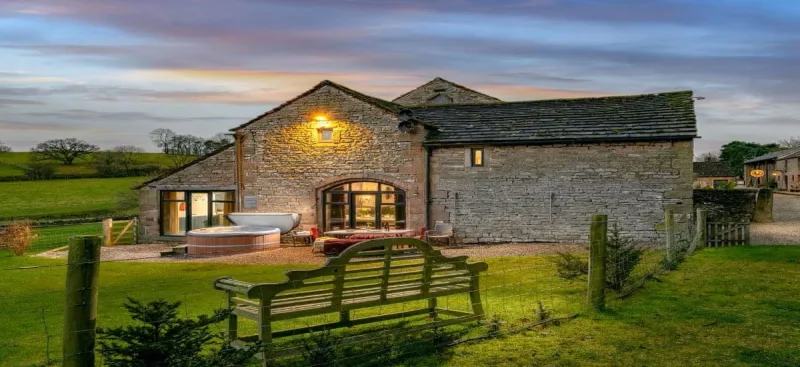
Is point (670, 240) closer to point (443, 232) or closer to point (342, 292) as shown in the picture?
point (443, 232)

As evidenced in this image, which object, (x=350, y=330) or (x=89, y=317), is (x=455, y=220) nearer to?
(x=350, y=330)

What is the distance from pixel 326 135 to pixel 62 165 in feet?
147

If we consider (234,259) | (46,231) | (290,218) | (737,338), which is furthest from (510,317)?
(46,231)

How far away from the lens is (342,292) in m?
6.76

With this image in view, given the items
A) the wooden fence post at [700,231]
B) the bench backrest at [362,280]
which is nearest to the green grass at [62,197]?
the wooden fence post at [700,231]

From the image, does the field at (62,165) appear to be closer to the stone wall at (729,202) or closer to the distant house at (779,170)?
the stone wall at (729,202)

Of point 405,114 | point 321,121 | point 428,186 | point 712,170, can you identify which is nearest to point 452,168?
point 428,186

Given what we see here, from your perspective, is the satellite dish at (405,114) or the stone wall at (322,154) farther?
the stone wall at (322,154)

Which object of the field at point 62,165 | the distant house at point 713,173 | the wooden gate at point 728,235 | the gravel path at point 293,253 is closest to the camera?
the gravel path at point 293,253

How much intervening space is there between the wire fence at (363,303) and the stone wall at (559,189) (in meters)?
4.23

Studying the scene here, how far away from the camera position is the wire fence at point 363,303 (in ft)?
21.6

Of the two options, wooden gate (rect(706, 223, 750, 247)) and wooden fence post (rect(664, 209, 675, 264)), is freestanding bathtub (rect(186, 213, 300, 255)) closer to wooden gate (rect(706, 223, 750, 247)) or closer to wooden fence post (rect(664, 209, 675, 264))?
wooden fence post (rect(664, 209, 675, 264))

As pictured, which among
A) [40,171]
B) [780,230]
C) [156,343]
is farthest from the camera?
[40,171]

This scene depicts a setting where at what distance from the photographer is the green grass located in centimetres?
4091
